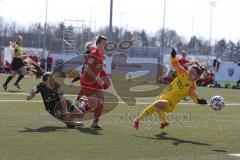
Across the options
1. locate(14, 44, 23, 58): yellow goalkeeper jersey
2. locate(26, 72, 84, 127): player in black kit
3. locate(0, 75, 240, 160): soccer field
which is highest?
locate(14, 44, 23, 58): yellow goalkeeper jersey

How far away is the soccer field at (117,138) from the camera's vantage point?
26.5ft

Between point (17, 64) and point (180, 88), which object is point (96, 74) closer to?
point (180, 88)

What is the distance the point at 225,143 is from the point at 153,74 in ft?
106

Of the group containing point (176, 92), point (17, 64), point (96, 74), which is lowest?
point (176, 92)

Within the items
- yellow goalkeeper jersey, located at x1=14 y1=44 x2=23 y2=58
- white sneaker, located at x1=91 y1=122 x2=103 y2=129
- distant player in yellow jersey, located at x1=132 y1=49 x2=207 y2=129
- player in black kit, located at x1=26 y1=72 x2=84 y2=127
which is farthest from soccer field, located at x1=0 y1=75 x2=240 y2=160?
yellow goalkeeper jersey, located at x1=14 y1=44 x2=23 y2=58

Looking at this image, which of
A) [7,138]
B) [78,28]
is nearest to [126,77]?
[78,28]

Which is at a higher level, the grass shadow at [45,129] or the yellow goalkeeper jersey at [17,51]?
the yellow goalkeeper jersey at [17,51]

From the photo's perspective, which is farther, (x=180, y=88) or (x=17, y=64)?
(x=17, y=64)

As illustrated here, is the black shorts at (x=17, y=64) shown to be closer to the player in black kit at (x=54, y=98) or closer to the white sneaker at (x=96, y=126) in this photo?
the player in black kit at (x=54, y=98)

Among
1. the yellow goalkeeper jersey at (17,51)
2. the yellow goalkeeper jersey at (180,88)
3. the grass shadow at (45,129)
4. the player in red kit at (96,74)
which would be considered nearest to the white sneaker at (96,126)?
the player in red kit at (96,74)

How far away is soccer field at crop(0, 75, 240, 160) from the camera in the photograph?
809cm

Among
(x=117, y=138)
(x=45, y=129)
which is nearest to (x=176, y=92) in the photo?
(x=117, y=138)

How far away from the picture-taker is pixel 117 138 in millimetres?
9719

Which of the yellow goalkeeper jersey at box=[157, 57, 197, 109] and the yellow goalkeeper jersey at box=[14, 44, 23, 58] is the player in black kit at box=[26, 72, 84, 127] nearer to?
the yellow goalkeeper jersey at box=[157, 57, 197, 109]
